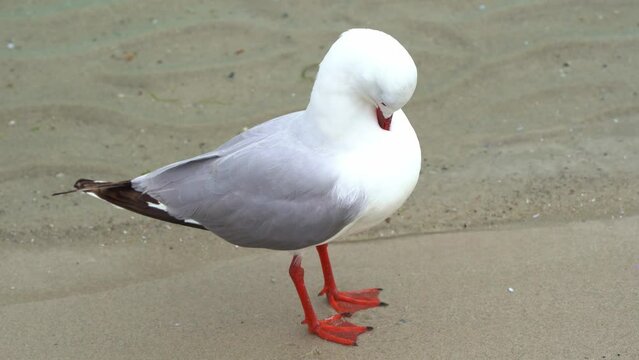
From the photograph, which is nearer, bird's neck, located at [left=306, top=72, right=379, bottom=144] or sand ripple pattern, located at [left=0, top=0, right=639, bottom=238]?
bird's neck, located at [left=306, top=72, right=379, bottom=144]

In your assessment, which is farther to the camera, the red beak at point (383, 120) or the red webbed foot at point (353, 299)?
the red webbed foot at point (353, 299)

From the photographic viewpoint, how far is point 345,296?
3.52 m

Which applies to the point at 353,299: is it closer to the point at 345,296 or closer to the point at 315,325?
the point at 345,296

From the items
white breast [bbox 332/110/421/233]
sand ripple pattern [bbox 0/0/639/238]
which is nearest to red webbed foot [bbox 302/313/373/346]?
white breast [bbox 332/110/421/233]

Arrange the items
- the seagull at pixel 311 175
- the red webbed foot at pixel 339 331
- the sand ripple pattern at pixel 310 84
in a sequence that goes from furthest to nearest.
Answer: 1. the sand ripple pattern at pixel 310 84
2. the red webbed foot at pixel 339 331
3. the seagull at pixel 311 175

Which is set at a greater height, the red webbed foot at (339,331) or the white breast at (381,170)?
the white breast at (381,170)

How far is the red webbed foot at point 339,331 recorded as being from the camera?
129 inches

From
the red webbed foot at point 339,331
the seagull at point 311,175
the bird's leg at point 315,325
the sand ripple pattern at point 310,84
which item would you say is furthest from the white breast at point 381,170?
the sand ripple pattern at point 310,84

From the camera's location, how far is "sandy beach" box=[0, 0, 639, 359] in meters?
3.30

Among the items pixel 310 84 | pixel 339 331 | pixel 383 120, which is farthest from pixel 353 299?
pixel 310 84

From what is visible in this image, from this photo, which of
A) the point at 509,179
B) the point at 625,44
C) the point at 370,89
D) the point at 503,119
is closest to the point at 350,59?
Result: the point at 370,89

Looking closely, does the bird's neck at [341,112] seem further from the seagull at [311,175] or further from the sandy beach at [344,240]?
the sandy beach at [344,240]

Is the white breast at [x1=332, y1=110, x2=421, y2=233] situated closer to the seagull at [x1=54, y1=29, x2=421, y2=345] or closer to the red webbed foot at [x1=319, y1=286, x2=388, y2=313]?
the seagull at [x1=54, y1=29, x2=421, y2=345]

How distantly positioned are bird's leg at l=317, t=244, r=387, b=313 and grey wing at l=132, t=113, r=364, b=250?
1.26 feet
